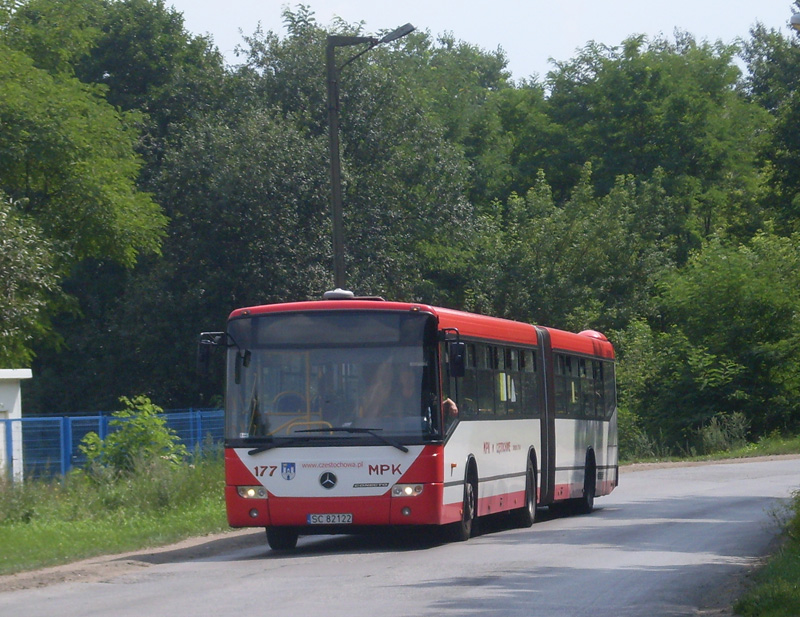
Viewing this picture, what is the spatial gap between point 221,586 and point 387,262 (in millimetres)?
30897

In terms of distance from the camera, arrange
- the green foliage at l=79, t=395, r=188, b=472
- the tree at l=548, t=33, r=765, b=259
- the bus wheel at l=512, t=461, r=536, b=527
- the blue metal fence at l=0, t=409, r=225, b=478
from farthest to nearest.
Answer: the tree at l=548, t=33, r=765, b=259 < the blue metal fence at l=0, t=409, r=225, b=478 < the green foliage at l=79, t=395, r=188, b=472 < the bus wheel at l=512, t=461, r=536, b=527

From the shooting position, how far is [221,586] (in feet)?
41.5

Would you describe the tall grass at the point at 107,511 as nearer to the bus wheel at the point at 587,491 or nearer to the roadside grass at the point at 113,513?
the roadside grass at the point at 113,513

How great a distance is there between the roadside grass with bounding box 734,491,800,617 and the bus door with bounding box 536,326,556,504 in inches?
331

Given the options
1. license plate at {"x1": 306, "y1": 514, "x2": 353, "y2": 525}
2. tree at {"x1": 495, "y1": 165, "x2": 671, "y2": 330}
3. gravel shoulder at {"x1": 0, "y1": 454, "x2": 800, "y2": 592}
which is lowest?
gravel shoulder at {"x1": 0, "y1": 454, "x2": 800, "y2": 592}

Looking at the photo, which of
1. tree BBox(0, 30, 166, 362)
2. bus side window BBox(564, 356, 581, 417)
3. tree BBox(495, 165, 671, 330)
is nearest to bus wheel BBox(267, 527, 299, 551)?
bus side window BBox(564, 356, 581, 417)

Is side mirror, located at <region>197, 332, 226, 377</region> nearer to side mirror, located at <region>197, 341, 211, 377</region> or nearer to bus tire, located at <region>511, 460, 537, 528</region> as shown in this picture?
side mirror, located at <region>197, 341, 211, 377</region>

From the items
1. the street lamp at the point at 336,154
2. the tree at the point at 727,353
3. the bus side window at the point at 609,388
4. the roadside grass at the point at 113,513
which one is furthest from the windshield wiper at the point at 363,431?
the tree at the point at 727,353

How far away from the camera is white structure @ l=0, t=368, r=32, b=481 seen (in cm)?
2302

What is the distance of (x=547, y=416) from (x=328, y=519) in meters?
6.68

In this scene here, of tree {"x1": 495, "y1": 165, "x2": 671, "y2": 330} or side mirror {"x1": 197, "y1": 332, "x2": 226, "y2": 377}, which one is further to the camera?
tree {"x1": 495, "y1": 165, "x2": 671, "y2": 330}

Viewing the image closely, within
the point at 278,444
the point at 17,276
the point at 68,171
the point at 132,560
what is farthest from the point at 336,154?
the point at 68,171

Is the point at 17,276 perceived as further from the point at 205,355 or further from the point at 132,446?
the point at 205,355

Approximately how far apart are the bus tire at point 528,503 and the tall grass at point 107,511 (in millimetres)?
4251
